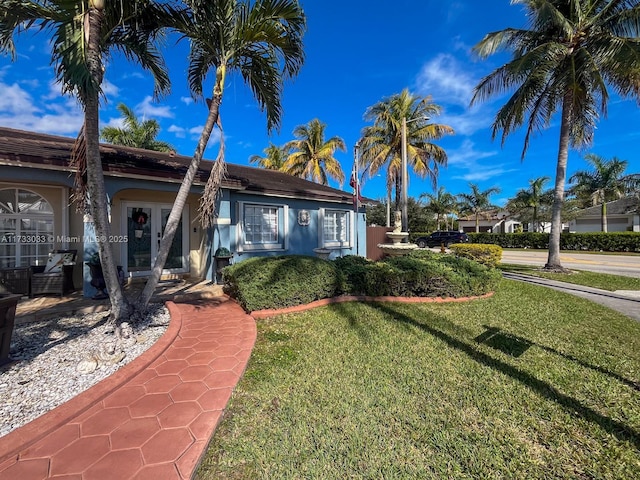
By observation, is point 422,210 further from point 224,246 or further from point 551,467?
point 551,467

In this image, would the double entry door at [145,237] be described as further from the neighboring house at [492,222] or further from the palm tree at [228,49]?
the neighboring house at [492,222]

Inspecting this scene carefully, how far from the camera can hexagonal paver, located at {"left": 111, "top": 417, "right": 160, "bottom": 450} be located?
88.2 inches

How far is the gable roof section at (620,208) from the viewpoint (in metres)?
28.8

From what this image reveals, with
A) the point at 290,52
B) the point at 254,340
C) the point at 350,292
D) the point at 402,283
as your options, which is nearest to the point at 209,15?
the point at 290,52

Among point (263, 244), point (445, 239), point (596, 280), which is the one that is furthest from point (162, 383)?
point (445, 239)

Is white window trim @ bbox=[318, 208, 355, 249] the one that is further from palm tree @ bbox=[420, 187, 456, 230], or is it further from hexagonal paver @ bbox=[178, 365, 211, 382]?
palm tree @ bbox=[420, 187, 456, 230]

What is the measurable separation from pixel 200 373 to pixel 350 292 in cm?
398

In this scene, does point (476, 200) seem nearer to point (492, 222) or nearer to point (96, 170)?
point (492, 222)

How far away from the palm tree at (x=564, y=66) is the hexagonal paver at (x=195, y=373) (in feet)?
42.3

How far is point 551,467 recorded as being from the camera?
207 cm

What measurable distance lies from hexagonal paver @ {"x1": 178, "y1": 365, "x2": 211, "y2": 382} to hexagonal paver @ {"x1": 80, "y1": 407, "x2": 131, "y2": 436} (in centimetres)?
65

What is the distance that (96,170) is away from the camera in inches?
156

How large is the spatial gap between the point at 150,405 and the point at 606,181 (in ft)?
126

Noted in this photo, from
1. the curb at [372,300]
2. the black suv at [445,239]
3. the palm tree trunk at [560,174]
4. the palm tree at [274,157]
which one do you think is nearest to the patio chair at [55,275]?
the curb at [372,300]
